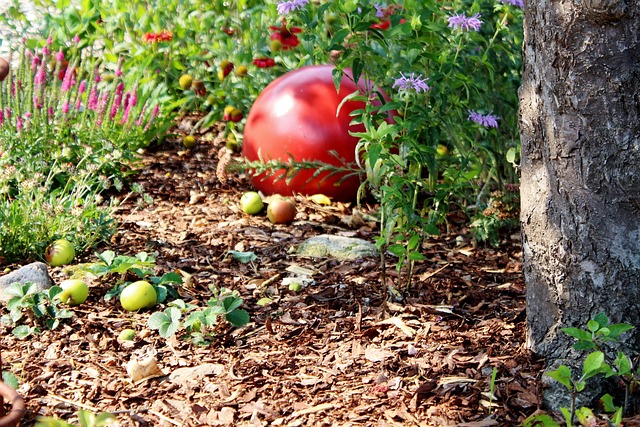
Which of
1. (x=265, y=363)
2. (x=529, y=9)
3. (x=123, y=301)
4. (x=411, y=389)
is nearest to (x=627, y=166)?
(x=529, y=9)

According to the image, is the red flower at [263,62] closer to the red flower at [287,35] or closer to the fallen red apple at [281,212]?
the red flower at [287,35]

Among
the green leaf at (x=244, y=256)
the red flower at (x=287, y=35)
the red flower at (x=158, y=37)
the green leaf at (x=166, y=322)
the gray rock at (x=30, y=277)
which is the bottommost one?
the green leaf at (x=244, y=256)

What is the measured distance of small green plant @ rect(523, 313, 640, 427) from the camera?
2150 millimetres

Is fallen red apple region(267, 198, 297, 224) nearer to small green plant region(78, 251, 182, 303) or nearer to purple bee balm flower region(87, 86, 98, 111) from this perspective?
small green plant region(78, 251, 182, 303)

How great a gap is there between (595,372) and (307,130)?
286 cm

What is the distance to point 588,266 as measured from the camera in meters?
2.45

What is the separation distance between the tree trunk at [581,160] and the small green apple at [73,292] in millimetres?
1761

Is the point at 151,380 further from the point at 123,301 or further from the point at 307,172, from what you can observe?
the point at 307,172

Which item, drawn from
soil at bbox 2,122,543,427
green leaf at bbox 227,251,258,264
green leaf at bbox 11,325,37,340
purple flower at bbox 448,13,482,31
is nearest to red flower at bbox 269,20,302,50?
soil at bbox 2,122,543,427

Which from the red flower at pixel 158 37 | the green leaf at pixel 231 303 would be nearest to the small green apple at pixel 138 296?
the green leaf at pixel 231 303

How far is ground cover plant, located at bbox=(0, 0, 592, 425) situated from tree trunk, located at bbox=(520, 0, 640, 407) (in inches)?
13.6

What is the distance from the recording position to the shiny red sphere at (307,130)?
474 centimetres

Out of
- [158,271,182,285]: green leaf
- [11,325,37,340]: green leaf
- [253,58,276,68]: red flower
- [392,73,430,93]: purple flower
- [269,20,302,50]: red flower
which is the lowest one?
[11,325,37,340]: green leaf

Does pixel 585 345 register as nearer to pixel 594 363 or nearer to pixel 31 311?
pixel 594 363
